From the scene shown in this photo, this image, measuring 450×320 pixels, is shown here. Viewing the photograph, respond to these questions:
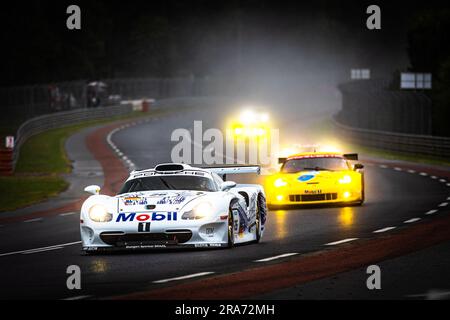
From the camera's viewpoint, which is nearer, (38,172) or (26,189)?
(26,189)

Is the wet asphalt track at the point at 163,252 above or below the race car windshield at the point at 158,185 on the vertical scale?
below

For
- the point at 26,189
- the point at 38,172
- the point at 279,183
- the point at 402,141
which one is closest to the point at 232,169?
the point at 279,183

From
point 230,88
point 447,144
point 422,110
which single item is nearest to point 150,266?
point 447,144

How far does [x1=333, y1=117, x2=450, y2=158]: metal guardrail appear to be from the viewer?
49.5m

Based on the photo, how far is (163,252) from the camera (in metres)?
15.8

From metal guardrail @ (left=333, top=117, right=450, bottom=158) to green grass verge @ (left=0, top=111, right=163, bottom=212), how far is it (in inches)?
589

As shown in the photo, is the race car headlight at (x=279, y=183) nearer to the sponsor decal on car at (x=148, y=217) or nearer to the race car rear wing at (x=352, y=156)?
the race car rear wing at (x=352, y=156)

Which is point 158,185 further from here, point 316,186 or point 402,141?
point 402,141

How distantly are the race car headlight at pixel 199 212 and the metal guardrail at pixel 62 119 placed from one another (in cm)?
3592

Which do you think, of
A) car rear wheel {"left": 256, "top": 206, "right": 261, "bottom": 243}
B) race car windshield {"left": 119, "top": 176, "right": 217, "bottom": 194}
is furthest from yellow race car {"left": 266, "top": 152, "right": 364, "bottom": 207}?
race car windshield {"left": 119, "top": 176, "right": 217, "bottom": 194}

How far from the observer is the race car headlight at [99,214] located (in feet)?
51.3

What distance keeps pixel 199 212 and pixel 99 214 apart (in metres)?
1.37

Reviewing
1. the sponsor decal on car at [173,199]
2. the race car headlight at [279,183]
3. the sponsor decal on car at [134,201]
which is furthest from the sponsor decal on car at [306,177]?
the sponsor decal on car at [134,201]

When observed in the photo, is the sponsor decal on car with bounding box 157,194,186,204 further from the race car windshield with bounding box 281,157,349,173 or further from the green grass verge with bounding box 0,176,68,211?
the green grass verge with bounding box 0,176,68,211
